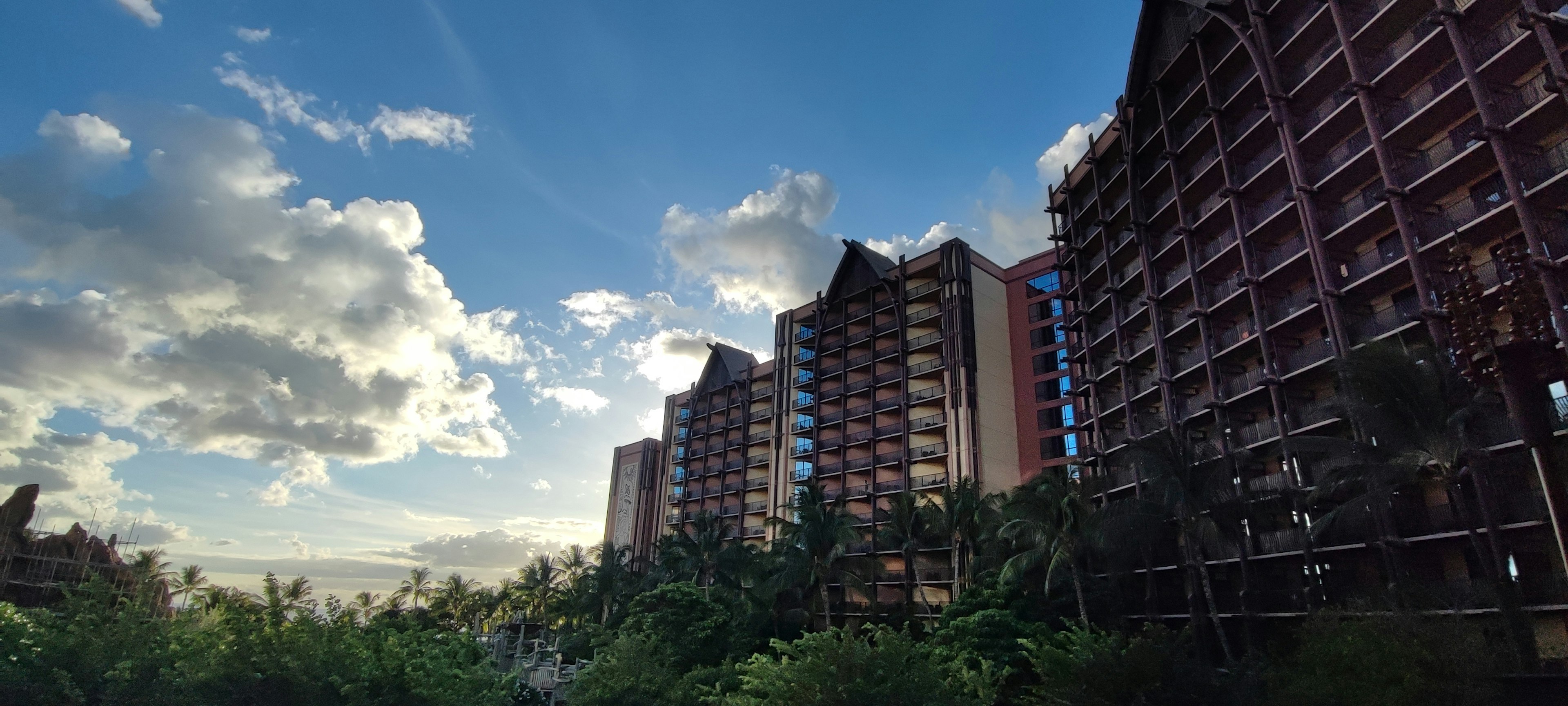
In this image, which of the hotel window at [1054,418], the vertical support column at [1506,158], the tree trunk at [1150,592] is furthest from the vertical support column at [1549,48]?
the hotel window at [1054,418]

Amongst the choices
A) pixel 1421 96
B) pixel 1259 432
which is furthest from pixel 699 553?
pixel 1421 96

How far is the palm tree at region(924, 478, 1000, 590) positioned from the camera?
167 ft

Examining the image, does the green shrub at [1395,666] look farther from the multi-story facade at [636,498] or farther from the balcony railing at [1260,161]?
the multi-story facade at [636,498]

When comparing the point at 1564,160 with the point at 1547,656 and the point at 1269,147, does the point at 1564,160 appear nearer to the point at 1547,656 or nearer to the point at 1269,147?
the point at 1269,147

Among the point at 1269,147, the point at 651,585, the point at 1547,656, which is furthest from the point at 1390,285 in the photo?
the point at 651,585

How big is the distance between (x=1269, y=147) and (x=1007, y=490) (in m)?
31.1

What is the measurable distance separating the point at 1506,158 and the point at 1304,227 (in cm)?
846

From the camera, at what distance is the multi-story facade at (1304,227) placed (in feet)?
101

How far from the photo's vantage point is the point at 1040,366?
69.1 meters

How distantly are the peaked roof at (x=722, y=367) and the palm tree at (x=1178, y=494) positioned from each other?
199ft

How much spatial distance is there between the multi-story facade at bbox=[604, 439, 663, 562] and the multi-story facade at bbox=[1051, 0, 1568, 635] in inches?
2282

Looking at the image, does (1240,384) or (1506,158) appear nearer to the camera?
(1506,158)

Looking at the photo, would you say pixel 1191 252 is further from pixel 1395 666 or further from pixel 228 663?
pixel 228 663

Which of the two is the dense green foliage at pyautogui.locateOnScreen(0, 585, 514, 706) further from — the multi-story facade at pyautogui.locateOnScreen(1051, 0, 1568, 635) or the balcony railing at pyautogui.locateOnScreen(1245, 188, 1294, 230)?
the balcony railing at pyautogui.locateOnScreen(1245, 188, 1294, 230)
